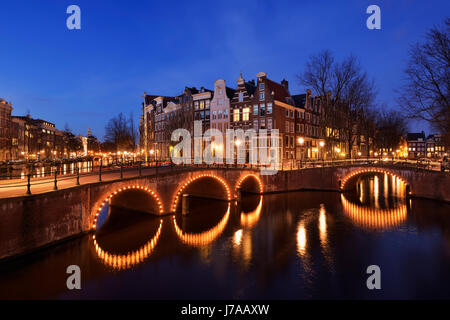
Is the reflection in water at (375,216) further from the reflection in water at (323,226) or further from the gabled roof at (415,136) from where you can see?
the gabled roof at (415,136)

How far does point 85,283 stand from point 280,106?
3787 centimetres

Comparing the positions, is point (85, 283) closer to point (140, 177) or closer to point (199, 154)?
point (140, 177)

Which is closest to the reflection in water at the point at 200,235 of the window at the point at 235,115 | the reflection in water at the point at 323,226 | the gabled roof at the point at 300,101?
the reflection in water at the point at 323,226

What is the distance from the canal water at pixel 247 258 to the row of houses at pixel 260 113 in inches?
816

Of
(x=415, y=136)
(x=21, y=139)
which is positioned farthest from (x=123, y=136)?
(x=415, y=136)

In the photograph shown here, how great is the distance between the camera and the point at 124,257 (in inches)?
549

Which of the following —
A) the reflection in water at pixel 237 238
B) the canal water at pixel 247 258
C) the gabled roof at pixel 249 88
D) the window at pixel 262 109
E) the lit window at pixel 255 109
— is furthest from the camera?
the gabled roof at pixel 249 88

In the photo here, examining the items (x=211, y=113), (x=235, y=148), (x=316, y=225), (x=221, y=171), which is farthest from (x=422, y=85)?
(x=211, y=113)

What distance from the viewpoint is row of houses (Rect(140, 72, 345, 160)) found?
139ft

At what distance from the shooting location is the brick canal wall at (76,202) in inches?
455

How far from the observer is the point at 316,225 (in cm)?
2008

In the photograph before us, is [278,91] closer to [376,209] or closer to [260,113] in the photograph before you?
[260,113]

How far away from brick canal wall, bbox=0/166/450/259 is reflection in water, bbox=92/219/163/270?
7.16 ft

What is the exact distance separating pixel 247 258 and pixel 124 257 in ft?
22.3
